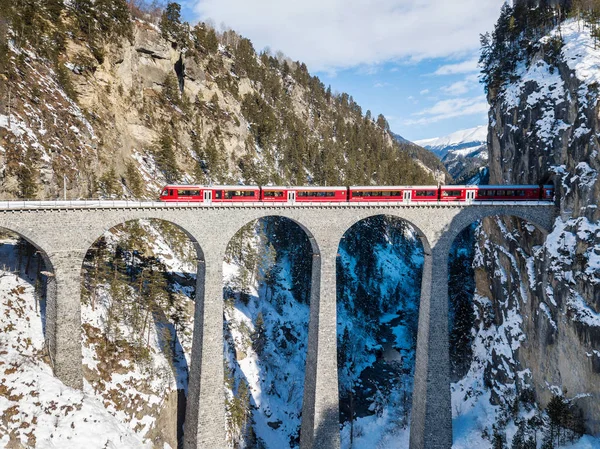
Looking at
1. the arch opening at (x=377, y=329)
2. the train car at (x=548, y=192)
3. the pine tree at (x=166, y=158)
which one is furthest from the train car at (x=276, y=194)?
the pine tree at (x=166, y=158)

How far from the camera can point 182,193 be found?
93.1 feet

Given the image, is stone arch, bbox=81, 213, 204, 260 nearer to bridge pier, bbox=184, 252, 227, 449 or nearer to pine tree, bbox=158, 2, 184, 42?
bridge pier, bbox=184, 252, 227, 449

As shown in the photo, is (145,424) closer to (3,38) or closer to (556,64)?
(3,38)

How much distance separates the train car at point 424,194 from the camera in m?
31.4

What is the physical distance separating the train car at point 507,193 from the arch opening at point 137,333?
80.6 feet

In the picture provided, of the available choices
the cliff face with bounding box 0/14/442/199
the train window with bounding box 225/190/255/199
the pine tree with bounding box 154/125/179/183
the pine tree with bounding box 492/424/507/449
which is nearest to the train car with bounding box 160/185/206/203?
the train window with bounding box 225/190/255/199

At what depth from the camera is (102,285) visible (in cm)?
3547

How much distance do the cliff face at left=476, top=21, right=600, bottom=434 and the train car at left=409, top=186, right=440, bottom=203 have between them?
9981 millimetres

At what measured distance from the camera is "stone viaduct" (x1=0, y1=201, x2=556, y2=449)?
85.5 feet

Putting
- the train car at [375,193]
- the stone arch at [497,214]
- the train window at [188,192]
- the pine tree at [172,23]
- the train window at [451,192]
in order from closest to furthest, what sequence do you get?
the train window at [188,192] → the train car at [375,193] → the stone arch at [497,214] → the train window at [451,192] → the pine tree at [172,23]

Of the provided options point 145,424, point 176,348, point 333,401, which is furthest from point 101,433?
point 333,401

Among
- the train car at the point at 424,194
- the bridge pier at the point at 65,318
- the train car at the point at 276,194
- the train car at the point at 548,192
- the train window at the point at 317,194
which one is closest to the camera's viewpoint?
the bridge pier at the point at 65,318

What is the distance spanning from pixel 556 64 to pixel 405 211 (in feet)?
67.8

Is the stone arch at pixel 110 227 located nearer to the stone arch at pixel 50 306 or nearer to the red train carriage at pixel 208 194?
the red train carriage at pixel 208 194
